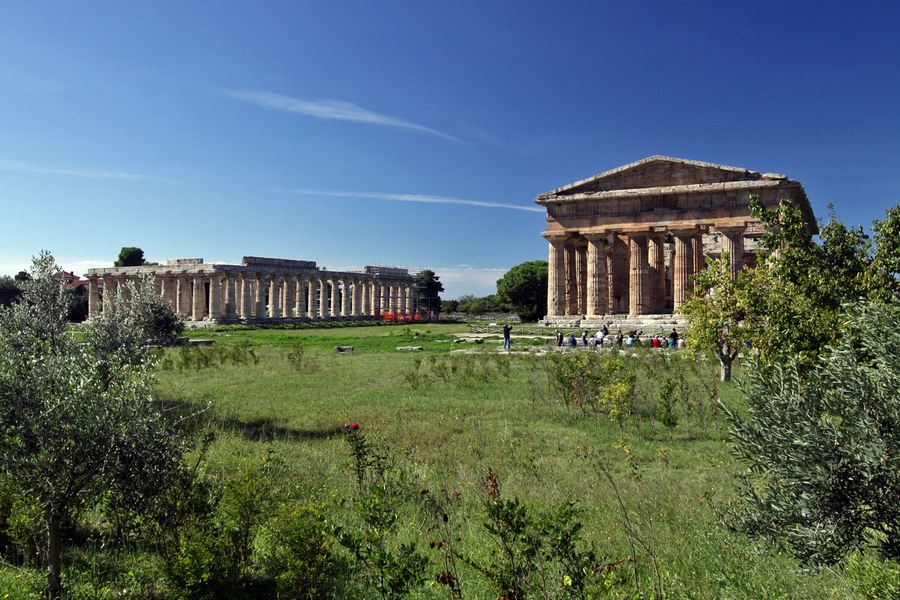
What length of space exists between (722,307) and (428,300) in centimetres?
8240

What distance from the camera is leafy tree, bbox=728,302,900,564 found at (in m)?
3.33

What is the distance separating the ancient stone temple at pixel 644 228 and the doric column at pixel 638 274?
2.4 inches

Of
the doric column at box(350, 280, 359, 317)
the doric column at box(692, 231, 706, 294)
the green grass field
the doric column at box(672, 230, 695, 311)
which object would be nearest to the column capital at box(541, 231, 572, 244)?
the doric column at box(672, 230, 695, 311)

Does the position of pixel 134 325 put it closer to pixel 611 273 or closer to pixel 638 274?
pixel 638 274

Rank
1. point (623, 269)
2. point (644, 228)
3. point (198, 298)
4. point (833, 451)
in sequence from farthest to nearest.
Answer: point (198, 298)
point (623, 269)
point (644, 228)
point (833, 451)

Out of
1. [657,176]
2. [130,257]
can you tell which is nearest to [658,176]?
[657,176]

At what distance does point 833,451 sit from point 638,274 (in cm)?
3529

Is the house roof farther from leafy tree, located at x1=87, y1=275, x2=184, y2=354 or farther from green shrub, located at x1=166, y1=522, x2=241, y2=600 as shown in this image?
green shrub, located at x1=166, y1=522, x2=241, y2=600

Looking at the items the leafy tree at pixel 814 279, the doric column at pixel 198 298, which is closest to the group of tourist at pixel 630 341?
the leafy tree at pixel 814 279

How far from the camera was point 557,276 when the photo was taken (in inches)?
1571

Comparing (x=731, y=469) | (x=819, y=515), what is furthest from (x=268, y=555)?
(x=731, y=469)

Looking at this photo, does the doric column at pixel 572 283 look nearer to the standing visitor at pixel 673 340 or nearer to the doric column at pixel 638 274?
the doric column at pixel 638 274

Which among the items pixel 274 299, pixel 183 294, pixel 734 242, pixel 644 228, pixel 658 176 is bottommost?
pixel 274 299

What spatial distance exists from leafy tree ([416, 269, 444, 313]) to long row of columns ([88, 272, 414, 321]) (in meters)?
18.1
